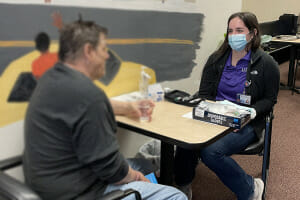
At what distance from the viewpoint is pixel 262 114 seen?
1898mm

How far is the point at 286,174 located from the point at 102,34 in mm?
2055

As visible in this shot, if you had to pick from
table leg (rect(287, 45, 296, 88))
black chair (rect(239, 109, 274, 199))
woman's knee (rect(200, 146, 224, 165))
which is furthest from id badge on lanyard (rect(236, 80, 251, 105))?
table leg (rect(287, 45, 296, 88))

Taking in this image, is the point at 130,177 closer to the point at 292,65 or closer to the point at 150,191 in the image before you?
the point at 150,191

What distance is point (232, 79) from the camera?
6.61 feet

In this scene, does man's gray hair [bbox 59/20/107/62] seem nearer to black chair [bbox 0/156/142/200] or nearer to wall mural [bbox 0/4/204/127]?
wall mural [bbox 0/4/204/127]

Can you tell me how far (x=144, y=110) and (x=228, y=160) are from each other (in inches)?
26.4

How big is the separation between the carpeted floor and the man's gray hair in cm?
156

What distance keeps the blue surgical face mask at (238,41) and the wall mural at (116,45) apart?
1.35 ft

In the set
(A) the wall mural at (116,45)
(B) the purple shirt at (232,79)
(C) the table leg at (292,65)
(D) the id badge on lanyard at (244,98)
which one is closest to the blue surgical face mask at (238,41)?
(B) the purple shirt at (232,79)

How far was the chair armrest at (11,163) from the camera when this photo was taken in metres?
1.15

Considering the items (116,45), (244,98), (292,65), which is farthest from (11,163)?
(292,65)

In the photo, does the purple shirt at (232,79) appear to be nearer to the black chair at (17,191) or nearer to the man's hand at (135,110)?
the man's hand at (135,110)

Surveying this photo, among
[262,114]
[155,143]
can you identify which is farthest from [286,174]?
[155,143]

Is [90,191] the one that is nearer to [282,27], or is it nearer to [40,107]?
[40,107]
